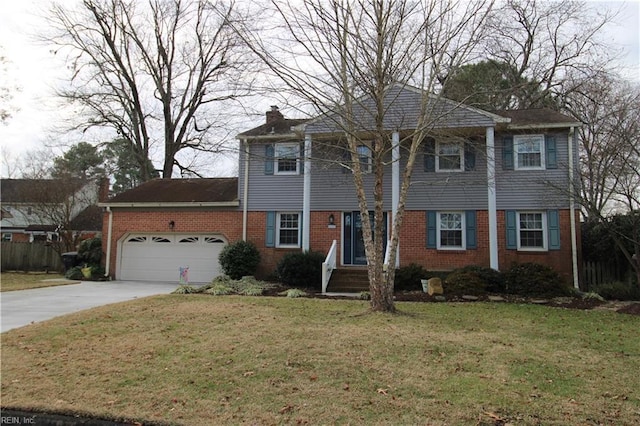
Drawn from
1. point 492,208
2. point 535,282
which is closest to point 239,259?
point 492,208

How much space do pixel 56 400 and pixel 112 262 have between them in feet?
47.0

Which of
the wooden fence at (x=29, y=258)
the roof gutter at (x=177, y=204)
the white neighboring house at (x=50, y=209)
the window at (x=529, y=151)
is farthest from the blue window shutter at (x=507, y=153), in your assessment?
the wooden fence at (x=29, y=258)

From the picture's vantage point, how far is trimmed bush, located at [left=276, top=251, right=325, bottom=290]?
14.0m

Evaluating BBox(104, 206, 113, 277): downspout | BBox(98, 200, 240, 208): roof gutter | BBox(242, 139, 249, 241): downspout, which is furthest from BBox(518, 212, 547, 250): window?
BBox(104, 206, 113, 277): downspout

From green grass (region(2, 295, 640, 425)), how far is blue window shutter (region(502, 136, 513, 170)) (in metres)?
7.49

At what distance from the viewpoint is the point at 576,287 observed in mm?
13656

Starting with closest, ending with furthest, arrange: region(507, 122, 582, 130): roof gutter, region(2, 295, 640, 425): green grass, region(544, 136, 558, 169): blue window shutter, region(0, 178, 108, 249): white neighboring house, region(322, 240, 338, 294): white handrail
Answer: region(2, 295, 640, 425): green grass
region(322, 240, 338, 294): white handrail
region(507, 122, 582, 130): roof gutter
region(544, 136, 558, 169): blue window shutter
region(0, 178, 108, 249): white neighboring house

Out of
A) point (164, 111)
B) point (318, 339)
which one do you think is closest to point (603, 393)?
point (318, 339)

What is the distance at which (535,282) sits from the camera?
1230 cm

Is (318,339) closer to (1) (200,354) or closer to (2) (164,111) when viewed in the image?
(1) (200,354)

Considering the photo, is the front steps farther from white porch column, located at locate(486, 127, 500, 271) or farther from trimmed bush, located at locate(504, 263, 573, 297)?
trimmed bush, located at locate(504, 263, 573, 297)

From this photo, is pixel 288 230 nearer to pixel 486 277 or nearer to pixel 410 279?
pixel 410 279

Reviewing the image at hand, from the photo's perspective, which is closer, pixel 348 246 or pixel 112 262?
pixel 348 246

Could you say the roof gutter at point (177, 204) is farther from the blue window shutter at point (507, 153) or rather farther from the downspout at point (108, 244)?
the blue window shutter at point (507, 153)
